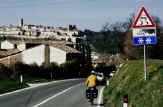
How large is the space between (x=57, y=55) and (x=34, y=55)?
530 centimetres

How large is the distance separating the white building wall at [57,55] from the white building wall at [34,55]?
222 cm

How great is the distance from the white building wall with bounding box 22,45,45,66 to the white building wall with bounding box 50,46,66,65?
87.6 inches

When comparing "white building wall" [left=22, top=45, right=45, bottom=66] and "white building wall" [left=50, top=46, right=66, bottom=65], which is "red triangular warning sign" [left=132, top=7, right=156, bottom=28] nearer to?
"white building wall" [left=50, top=46, right=66, bottom=65]

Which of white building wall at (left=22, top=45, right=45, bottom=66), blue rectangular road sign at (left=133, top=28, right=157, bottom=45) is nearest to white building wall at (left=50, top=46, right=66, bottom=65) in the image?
white building wall at (left=22, top=45, right=45, bottom=66)

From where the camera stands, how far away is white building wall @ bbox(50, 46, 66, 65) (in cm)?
7082

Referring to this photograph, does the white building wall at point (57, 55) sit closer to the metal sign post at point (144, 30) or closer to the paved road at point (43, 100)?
the paved road at point (43, 100)

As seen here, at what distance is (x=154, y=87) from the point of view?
33.6ft

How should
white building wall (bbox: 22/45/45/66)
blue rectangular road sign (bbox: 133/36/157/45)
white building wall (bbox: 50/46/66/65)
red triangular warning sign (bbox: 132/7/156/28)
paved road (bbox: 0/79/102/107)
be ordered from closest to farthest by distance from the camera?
red triangular warning sign (bbox: 132/7/156/28) → blue rectangular road sign (bbox: 133/36/157/45) → paved road (bbox: 0/79/102/107) → white building wall (bbox: 50/46/66/65) → white building wall (bbox: 22/45/45/66)

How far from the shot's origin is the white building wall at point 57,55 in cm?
7082

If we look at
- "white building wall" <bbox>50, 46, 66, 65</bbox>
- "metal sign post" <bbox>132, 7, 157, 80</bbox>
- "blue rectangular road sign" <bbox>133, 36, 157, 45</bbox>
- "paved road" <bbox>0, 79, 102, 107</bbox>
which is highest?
"metal sign post" <bbox>132, 7, 157, 80</bbox>

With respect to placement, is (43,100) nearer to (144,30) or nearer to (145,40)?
(145,40)

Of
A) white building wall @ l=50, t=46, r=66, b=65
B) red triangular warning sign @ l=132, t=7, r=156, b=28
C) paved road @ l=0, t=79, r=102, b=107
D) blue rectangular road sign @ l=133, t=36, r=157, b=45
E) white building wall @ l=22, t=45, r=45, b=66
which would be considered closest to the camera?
red triangular warning sign @ l=132, t=7, r=156, b=28

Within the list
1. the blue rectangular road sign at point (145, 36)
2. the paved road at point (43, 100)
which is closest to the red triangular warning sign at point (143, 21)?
the blue rectangular road sign at point (145, 36)

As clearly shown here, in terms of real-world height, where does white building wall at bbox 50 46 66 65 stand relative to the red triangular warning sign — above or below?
below
